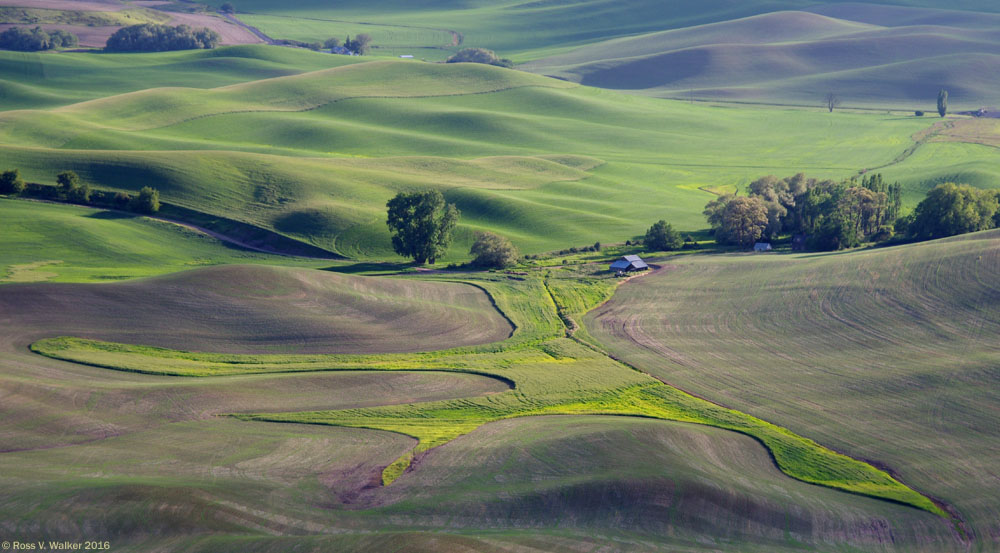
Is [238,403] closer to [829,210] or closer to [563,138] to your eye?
[829,210]

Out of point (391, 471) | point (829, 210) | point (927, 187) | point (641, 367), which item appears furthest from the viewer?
point (927, 187)

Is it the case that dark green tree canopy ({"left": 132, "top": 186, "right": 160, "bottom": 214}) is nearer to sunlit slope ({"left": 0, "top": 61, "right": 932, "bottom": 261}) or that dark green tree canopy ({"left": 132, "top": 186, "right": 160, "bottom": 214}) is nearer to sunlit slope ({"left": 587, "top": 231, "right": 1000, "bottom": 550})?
sunlit slope ({"left": 0, "top": 61, "right": 932, "bottom": 261})

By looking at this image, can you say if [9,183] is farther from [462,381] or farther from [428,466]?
[428,466]

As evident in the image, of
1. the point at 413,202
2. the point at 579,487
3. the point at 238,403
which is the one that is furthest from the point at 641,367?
the point at 413,202

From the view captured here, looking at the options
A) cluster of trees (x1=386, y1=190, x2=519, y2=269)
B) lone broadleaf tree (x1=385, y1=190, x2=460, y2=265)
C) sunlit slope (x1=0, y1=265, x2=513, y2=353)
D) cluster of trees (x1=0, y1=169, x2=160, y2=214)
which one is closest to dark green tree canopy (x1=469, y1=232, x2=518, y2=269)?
cluster of trees (x1=386, y1=190, x2=519, y2=269)

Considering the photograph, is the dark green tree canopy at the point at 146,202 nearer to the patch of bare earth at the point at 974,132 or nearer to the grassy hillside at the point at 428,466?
the grassy hillside at the point at 428,466

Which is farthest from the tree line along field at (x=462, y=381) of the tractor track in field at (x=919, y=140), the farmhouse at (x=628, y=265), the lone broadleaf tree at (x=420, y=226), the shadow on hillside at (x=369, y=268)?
the tractor track in field at (x=919, y=140)
